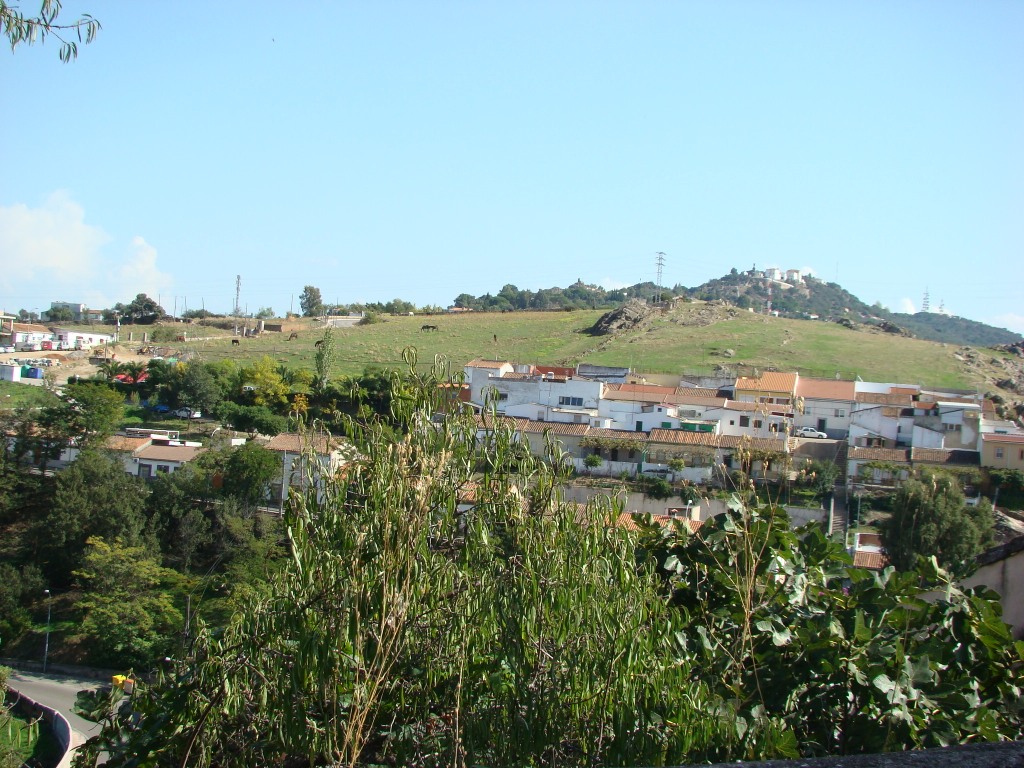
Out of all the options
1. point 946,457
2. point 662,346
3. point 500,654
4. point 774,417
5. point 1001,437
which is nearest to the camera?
point 500,654

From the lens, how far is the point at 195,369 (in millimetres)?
37406

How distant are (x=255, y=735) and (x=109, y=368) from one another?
40899mm

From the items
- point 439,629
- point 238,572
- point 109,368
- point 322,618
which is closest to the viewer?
point 322,618

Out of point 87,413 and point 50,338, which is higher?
point 50,338

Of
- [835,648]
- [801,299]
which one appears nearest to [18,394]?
[835,648]

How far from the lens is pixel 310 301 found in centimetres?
8294

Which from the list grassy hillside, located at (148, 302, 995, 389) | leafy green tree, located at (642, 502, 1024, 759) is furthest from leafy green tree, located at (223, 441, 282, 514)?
leafy green tree, located at (642, 502, 1024, 759)

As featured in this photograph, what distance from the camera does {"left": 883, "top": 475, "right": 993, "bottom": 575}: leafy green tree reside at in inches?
803

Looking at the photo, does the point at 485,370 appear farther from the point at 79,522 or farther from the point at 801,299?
the point at 801,299

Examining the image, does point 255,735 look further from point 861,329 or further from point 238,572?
point 861,329

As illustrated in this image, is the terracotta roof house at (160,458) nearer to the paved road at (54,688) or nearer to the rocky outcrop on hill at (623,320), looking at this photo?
the paved road at (54,688)

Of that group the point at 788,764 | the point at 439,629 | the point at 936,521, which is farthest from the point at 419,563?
the point at 936,521

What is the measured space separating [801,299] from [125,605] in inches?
4760

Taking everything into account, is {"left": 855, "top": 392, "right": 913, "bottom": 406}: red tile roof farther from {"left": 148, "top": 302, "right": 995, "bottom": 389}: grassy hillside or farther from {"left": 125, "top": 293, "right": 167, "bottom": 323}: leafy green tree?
{"left": 125, "top": 293, "right": 167, "bottom": 323}: leafy green tree
